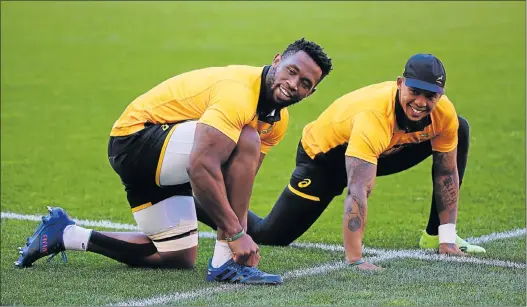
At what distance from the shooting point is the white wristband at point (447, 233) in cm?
769

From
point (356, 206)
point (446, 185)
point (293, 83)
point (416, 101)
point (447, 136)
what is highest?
point (293, 83)

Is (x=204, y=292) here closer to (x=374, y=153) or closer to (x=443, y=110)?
(x=374, y=153)

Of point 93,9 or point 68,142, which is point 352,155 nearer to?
point 68,142

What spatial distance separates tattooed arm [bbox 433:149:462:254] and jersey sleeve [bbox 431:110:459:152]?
0.04 metres

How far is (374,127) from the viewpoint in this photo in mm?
7145

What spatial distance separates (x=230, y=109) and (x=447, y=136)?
6.10 ft

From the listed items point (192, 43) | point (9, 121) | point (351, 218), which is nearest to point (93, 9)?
point (192, 43)

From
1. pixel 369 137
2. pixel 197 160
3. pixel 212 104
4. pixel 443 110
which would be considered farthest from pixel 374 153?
pixel 197 160

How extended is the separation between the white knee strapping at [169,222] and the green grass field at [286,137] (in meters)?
0.21

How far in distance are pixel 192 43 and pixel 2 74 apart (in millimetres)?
3916

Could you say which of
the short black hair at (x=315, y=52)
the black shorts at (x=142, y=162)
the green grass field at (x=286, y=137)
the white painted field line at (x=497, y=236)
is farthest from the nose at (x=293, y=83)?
the white painted field line at (x=497, y=236)

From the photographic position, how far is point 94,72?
18.6m

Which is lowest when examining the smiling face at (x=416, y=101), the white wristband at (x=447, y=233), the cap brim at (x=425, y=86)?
the white wristband at (x=447, y=233)

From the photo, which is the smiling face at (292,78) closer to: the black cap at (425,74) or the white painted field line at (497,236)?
the black cap at (425,74)
